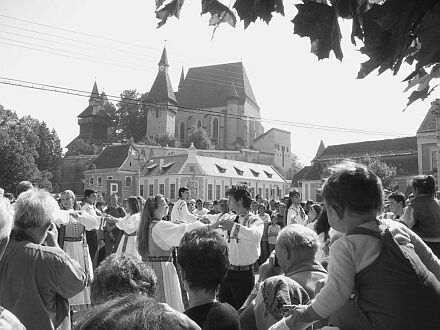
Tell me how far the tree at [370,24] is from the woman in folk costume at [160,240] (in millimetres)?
4279

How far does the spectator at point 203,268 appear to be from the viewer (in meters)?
2.80

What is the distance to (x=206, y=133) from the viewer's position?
311 feet

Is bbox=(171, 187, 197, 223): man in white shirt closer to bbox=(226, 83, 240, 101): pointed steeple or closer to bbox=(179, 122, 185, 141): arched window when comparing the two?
bbox=(179, 122, 185, 141): arched window

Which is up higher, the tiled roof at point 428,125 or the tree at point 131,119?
the tree at point 131,119

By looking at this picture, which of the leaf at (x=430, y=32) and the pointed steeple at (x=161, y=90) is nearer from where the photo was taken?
the leaf at (x=430, y=32)

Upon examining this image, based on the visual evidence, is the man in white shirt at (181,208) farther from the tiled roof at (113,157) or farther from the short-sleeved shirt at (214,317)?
the tiled roof at (113,157)

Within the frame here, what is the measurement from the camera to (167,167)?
220 feet

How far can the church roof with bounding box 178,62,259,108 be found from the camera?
105 metres

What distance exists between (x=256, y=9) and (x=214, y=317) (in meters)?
1.71

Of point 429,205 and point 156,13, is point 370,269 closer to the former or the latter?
point 156,13

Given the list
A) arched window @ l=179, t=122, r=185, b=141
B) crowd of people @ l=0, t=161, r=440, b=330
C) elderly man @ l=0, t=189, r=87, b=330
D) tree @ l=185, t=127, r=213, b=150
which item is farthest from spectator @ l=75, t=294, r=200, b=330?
arched window @ l=179, t=122, r=185, b=141

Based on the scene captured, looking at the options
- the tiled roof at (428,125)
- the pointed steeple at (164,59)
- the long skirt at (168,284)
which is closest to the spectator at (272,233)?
the long skirt at (168,284)

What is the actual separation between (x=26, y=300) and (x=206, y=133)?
9175 cm

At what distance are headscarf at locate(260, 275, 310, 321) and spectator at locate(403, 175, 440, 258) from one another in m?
3.51
